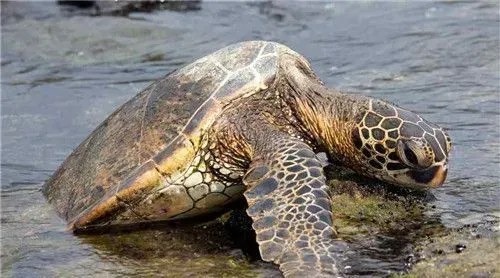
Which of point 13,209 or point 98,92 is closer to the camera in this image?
point 13,209

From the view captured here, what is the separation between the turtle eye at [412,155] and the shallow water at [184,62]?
1.10 ft

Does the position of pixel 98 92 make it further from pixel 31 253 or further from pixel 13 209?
pixel 31 253

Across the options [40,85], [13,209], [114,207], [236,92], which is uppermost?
[236,92]

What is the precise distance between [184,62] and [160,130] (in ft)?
20.2

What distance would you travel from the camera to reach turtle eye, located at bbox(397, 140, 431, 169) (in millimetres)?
4703

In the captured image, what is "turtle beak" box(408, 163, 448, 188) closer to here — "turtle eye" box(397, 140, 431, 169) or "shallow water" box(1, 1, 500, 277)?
"turtle eye" box(397, 140, 431, 169)

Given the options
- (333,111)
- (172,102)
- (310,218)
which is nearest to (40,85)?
(172,102)

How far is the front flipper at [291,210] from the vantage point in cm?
403

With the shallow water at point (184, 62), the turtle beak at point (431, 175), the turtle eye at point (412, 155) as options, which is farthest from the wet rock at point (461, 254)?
the turtle eye at point (412, 155)

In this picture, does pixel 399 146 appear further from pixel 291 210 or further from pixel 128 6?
pixel 128 6

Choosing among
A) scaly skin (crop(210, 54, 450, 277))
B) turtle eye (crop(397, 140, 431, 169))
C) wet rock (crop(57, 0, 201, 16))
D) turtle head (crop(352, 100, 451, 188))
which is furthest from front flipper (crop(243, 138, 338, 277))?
wet rock (crop(57, 0, 201, 16))

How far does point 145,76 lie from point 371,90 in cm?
368

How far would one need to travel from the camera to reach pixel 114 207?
17.6 ft

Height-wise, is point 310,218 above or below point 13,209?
above
